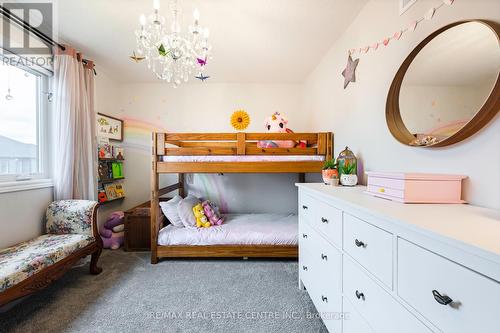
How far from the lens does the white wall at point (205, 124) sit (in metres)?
3.19

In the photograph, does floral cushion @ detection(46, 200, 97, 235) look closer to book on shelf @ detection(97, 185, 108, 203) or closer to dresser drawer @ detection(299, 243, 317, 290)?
book on shelf @ detection(97, 185, 108, 203)

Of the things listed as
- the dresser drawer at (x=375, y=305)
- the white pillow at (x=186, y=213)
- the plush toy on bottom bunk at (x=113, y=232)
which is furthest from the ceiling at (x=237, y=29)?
the plush toy on bottom bunk at (x=113, y=232)

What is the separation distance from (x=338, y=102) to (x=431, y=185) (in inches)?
55.4

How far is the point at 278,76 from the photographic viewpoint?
295 centimetres

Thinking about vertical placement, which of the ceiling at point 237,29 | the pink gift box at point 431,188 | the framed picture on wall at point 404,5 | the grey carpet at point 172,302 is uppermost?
the ceiling at point 237,29

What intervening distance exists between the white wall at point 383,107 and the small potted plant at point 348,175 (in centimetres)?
12

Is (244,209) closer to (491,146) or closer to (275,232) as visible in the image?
(275,232)

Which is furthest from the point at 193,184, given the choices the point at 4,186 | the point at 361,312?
the point at 361,312

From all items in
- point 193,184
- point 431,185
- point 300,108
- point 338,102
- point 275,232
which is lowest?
point 275,232

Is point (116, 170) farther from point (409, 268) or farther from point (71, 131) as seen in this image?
point (409, 268)

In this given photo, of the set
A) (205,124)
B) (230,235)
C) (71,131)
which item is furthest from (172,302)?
(205,124)

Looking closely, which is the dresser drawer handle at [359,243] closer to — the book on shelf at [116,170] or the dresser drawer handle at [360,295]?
the dresser drawer handle at [360,295]

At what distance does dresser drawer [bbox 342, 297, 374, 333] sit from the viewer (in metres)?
0.87

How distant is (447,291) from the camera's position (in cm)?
53
